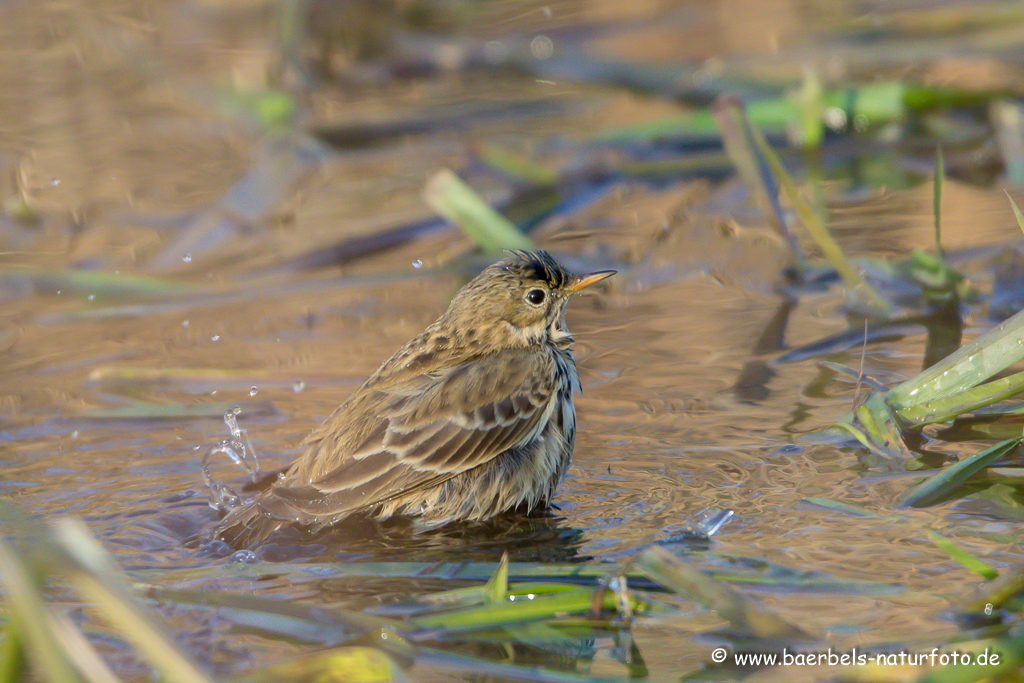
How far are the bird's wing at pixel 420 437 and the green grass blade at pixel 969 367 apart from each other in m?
1.32

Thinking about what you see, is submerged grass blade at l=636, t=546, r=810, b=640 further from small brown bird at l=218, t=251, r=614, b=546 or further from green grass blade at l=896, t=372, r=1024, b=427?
green grass blade at l=896, t=372, r=1024, b=427

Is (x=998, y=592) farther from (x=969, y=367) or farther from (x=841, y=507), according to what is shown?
(x=969, y=367)

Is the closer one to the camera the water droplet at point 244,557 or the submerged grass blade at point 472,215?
the water droplet at point 244,557

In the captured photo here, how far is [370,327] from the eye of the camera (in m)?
6.27

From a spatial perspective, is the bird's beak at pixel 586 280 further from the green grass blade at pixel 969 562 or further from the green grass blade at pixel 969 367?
the green grass blade at pixel 969 562

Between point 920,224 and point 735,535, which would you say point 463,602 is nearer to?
point 735,535

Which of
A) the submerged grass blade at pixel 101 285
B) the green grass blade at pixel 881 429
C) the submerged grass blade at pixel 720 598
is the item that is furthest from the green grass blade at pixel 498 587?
the submerged grass blade at pixel 101 285

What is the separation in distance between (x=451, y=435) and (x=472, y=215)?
2201 mm

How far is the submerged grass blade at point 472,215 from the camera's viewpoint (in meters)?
6.21

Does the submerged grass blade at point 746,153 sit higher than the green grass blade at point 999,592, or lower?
higher

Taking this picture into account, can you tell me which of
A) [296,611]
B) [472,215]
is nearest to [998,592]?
[296,611]

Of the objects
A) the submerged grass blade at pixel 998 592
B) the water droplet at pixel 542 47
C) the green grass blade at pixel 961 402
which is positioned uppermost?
the water droplet at pixel 542 47

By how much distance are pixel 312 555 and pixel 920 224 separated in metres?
4.25

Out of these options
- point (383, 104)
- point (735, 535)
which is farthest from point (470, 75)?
point (735, 535)
